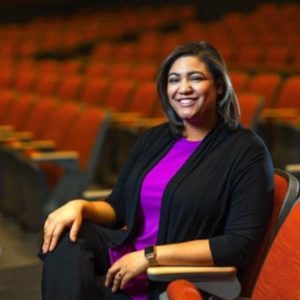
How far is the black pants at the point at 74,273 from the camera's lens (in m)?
0.68

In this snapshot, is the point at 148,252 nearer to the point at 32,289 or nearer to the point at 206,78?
the point at 206,78

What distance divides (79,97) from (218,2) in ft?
8.57

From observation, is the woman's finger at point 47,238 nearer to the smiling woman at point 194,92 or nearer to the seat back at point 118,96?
the smiling woman at point 194,92

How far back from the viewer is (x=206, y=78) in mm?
757

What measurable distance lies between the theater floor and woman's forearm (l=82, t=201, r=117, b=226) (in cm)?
23

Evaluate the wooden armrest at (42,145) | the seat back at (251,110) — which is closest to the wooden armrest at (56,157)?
the wooden armrest at (42,145)

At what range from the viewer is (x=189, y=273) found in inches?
26.3

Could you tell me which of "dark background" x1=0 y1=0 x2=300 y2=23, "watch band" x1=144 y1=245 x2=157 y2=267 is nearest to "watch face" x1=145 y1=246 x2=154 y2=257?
"watch band" x1=144 y1=245 x2=157 y2=267

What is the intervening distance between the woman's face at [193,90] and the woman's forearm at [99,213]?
0.15 meters

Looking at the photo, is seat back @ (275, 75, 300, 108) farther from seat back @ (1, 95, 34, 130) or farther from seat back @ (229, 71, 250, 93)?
seat back @ (1, 95, 34, 130)

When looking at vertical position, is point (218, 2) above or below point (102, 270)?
above

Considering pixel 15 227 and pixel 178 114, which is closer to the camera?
pixel 178 114

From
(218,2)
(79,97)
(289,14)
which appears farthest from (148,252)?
(218,2)

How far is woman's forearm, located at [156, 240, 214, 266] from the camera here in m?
0.68
